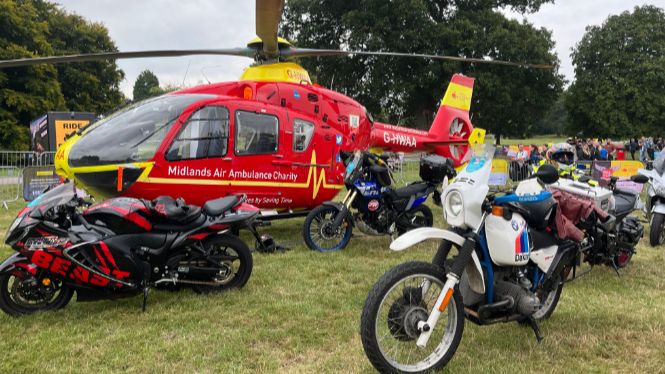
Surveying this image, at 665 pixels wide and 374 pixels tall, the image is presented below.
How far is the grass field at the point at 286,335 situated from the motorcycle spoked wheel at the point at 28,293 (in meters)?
0.08

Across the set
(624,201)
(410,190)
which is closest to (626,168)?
(624,201)

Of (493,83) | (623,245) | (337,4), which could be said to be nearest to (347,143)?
(623,245)

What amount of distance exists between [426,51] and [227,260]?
2102 centimetres

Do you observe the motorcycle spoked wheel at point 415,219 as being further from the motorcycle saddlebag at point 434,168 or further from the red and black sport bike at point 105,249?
the red and black sport bike at point 105,249

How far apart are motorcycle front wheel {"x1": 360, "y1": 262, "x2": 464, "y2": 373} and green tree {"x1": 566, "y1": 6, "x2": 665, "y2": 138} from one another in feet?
104

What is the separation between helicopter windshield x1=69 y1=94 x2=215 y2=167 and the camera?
5.48 metres

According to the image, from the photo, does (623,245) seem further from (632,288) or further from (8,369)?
(8,369)

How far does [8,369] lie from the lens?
2900mm

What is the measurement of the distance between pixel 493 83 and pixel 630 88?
1260cm

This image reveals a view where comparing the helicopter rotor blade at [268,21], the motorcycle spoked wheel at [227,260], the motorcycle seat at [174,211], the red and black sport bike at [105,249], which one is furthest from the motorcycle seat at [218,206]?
the helicopter rotor blade at [268,21]

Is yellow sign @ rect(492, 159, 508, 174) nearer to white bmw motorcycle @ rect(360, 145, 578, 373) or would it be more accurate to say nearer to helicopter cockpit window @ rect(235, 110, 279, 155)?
helicopter cockpit window @ rect(235, 110, 279, 155)

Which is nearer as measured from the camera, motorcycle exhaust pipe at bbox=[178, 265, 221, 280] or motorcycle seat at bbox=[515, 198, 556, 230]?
motorcycle seat at bbox=[515, 198, 556, 230]

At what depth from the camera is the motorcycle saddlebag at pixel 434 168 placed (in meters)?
6.21

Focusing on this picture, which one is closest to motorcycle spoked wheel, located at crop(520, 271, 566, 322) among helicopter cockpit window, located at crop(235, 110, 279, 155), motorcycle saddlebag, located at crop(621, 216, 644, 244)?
motorcycle saddlebag, located at crop(621, 216, 644, 244)
